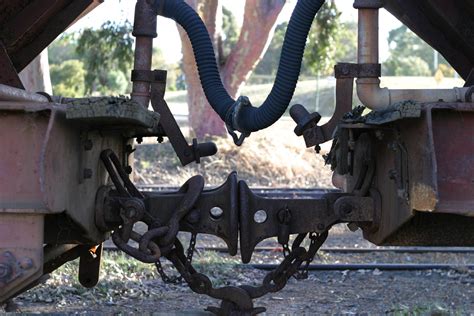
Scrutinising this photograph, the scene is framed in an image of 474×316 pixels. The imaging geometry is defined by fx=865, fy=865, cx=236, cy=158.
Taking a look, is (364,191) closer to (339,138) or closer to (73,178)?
(339,138)

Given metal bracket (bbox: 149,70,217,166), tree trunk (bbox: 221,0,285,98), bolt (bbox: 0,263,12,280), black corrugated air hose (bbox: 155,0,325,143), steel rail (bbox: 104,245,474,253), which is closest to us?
bolt (bbox: 0,263,12,280)

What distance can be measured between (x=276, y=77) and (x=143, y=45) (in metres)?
0.84

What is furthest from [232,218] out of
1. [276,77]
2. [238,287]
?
[276,77]

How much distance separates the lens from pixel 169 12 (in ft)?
17.6

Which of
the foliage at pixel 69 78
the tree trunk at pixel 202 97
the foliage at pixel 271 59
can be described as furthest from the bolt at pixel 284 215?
the foliage at pixel 271 59

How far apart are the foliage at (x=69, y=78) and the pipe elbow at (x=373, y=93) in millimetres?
39408

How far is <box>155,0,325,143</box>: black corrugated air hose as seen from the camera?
204 inches

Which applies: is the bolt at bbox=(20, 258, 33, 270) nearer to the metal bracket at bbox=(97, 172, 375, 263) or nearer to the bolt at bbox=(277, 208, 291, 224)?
the metal bracket at bbox=(97, 172, 375, 263)

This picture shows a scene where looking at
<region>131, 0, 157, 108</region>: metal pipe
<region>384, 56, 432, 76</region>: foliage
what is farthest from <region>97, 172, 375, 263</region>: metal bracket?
<region>384, 56, 432, 76</region>: foliage

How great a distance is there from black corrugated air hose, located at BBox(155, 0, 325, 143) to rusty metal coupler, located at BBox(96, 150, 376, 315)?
17.8 inches

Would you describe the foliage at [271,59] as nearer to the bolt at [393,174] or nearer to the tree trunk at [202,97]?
the tree trunk at [202,97]

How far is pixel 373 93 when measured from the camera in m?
5.11

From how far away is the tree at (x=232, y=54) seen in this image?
2223cm

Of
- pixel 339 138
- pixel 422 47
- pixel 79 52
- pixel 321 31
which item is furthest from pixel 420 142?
pixel 422 47
